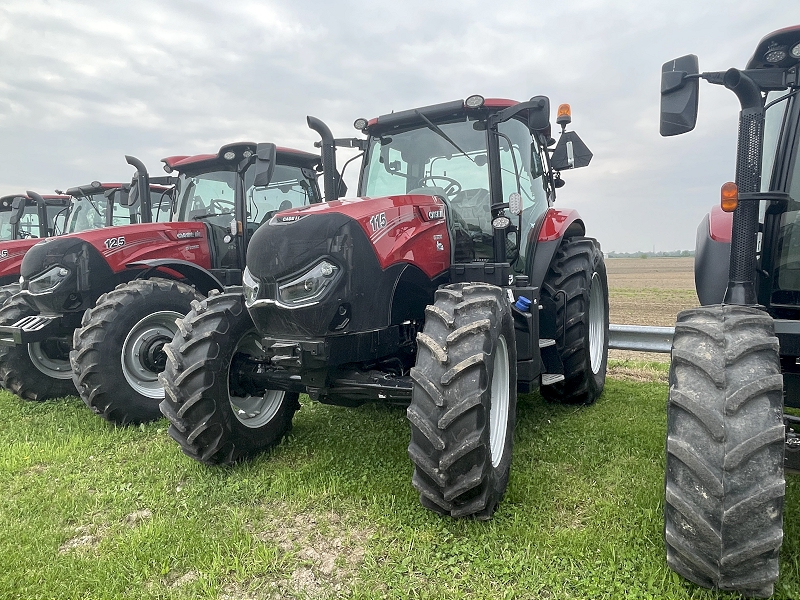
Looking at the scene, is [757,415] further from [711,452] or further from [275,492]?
[275,492]

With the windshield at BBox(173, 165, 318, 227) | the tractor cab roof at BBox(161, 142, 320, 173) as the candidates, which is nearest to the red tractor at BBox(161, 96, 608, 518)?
Result: the tractor cab roof at BBox(161, 142, 320, 173)

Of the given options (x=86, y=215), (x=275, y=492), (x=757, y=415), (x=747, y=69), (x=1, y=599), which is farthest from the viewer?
(x=86, y=215)

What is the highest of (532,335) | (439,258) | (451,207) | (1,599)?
(451,207)

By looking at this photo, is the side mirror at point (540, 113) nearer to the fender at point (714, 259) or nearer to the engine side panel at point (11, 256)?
the fender at point (714, 259)

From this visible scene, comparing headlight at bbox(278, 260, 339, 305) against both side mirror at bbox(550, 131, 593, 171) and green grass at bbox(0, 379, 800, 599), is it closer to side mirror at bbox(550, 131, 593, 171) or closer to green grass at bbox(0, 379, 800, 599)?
green grass at bbox(0, 379, 800, 599)

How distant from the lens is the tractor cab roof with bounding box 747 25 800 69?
2496mm

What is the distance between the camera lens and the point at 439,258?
378 cm

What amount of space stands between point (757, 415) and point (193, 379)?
302 cm

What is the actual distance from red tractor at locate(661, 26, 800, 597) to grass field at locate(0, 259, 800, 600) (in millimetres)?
348

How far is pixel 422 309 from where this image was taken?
12.6 ft

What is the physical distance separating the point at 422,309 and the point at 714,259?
1.85 m

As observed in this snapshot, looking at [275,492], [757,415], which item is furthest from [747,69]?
[275,492]

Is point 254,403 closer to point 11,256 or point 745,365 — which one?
point 745,365

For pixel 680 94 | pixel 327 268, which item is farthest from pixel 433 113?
pixel 680 94
